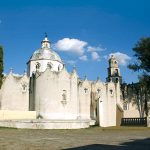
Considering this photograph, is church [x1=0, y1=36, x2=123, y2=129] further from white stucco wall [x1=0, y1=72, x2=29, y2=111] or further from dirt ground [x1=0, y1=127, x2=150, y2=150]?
dirt ground [x1=0, y1=127, x2=150, y2=150]

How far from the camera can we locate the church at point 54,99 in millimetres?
44344

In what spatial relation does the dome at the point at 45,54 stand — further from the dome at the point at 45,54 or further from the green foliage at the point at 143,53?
the green foliage at the point at 143,53

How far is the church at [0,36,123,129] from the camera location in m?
44.3

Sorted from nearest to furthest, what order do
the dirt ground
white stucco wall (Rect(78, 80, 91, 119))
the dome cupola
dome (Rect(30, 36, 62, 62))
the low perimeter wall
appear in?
the dirt ground
the low perimeter wall
white stucco wall (Rect(78, 80, 91, 119))
the dome cupola
dome (Rect(30, 36, 62, 62))

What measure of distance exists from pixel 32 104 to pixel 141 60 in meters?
18.6

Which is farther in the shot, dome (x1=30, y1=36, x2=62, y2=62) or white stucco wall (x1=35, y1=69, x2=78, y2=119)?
dome (x1=30, y1=36, x2=62, y2=62)

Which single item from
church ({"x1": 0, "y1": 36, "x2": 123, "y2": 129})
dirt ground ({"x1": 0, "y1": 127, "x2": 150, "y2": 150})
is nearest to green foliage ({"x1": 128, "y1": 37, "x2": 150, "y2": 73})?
church ({"x1": 0, "y1": 36, "x2": 123, "y2": 129})

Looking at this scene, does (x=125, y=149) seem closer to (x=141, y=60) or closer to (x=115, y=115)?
(x=141, y=60)

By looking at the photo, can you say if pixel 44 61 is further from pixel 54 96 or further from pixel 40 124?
pixel 40 124

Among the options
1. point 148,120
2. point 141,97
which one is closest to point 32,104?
point 148,120

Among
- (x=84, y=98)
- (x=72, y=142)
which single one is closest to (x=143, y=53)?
(x=84, y=98)

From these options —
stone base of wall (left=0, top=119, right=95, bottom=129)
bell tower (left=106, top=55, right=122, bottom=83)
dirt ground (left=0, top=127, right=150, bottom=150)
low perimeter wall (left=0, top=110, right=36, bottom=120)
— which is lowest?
dirt ground (left=0, top=127, right=150, bottom=150)

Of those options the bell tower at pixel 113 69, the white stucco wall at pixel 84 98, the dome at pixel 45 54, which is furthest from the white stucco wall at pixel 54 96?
the bell tower at pixel 113 69

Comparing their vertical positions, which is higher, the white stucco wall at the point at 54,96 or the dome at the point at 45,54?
the dome at the point at 45,54
